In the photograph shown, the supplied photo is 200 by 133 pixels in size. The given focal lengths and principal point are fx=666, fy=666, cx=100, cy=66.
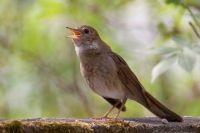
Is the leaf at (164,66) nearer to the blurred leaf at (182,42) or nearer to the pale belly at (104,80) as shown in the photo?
the blurred leaf at (182,42)

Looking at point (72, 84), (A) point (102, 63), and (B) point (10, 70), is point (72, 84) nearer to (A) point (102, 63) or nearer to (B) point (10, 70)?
(B) point (10, 70)

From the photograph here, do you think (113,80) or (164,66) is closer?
(164,66)

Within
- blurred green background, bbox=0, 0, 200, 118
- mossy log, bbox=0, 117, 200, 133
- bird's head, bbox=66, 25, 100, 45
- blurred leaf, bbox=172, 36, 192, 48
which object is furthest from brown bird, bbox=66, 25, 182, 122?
blurred green background, bbox=0, 0, 200, 118

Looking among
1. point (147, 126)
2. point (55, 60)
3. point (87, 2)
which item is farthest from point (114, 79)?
point (55, 60)

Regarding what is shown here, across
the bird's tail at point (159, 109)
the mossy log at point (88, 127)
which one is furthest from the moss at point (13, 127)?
the bird's tail at point (159, 109)

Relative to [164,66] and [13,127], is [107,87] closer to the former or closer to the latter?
[164,66]

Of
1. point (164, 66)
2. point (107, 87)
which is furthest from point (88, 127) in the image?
point (107, 87)
